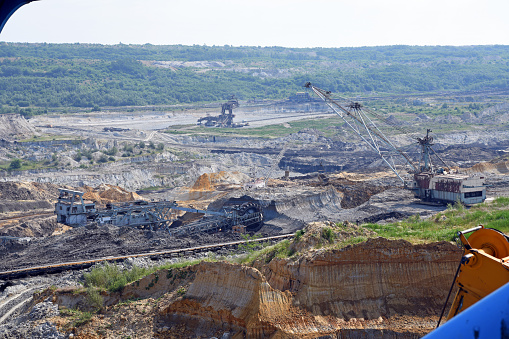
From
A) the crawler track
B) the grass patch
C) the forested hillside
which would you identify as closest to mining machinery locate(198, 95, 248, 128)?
the forested hillside

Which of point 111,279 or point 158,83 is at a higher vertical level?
point 158,83

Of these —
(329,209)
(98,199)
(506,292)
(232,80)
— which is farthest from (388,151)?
(232,80)

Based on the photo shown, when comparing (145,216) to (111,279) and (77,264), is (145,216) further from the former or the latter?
(111,279)

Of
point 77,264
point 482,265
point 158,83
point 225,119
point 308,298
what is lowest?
point 225,119

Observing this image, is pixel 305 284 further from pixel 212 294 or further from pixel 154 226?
pixel 154 226

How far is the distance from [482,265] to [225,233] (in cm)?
3011

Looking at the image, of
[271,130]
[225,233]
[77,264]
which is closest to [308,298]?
[77,264]

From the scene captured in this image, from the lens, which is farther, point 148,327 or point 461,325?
point 148,327

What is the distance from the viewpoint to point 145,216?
38.8 meters

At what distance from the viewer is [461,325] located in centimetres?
238

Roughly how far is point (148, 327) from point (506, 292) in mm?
15044

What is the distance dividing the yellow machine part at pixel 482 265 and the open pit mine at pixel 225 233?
8346 millimetres

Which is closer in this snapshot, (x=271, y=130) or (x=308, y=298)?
(x=308, y=298)

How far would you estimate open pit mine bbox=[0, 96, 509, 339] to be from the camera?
1488cm
